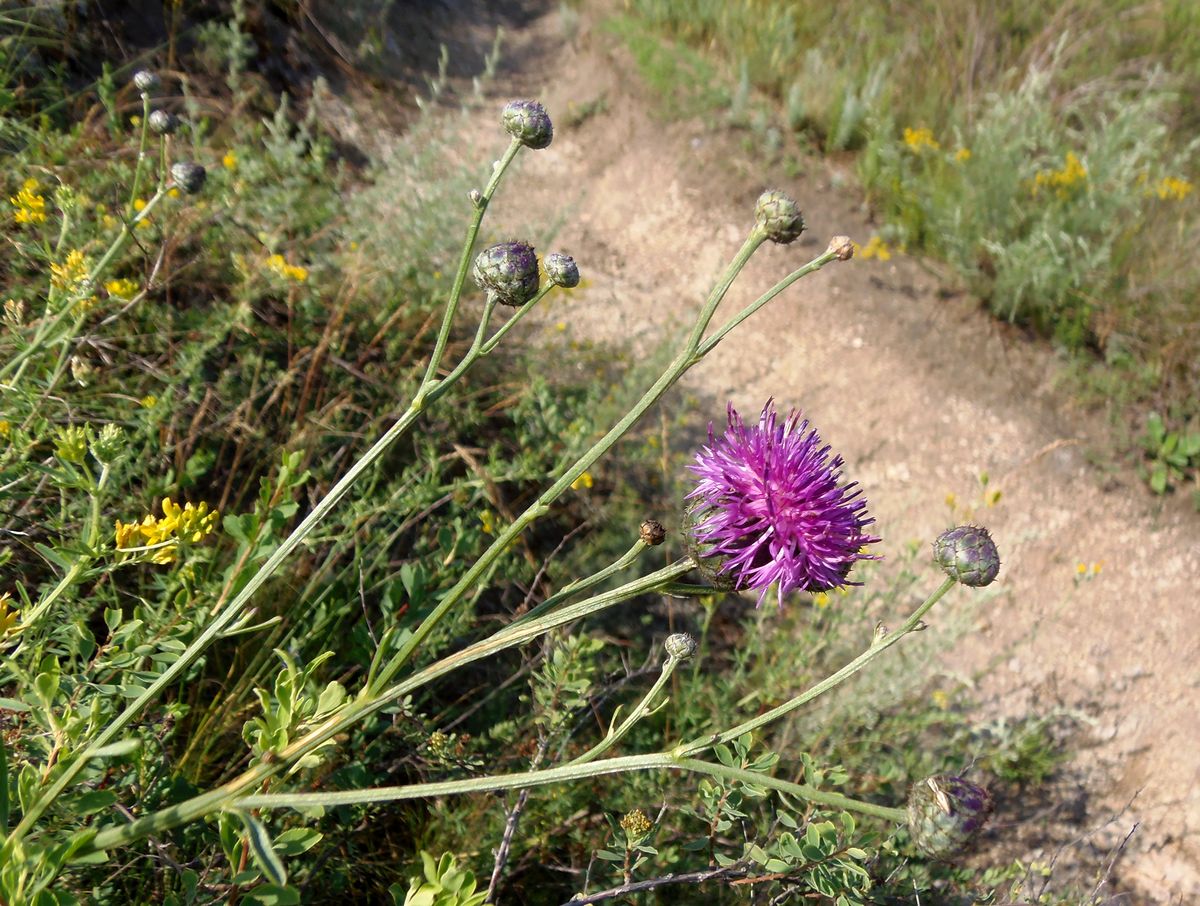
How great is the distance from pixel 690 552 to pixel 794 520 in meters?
0.22

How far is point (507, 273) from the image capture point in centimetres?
153

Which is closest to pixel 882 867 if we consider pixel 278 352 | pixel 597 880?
pixel 597 880

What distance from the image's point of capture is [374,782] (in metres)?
1.94

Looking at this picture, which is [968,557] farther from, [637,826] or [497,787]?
[497,787]

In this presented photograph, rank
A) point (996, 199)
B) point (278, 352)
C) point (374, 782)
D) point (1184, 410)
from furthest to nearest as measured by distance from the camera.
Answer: point (996, 199), point (1184, 410), point (278, 352), point (374, 782)

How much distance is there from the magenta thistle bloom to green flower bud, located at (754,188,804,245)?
1.17 feet

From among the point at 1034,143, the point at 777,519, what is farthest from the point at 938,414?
the point at 777,519

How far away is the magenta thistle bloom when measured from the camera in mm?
1465

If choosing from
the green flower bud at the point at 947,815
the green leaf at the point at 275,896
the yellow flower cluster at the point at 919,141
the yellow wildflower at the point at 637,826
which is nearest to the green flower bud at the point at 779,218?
the green flower bud at the point at 947,815

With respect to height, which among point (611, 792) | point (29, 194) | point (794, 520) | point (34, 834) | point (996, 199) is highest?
point (29, 194)

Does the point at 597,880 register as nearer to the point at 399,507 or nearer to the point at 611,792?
the point at 611,792

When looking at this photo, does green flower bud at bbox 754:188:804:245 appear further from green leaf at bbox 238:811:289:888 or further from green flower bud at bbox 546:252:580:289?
green leaf at bbox 238:811:289:888

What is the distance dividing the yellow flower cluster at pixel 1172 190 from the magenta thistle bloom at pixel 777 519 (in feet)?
14.6

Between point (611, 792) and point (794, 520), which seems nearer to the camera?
point (794, 520)
